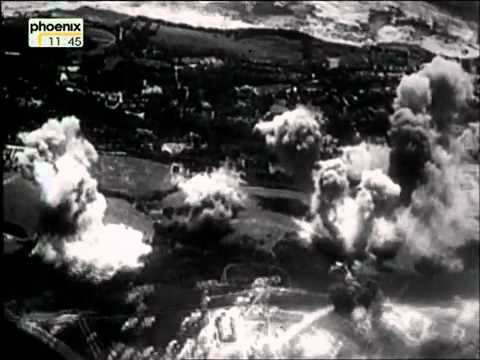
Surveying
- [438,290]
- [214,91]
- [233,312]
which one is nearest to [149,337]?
[233,312]

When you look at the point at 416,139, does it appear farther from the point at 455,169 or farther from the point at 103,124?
the point at 103,124

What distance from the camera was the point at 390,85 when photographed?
5566cm

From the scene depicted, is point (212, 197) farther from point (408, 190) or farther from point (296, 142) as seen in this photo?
point (408, 190)

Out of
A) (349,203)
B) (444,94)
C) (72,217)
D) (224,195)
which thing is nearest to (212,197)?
(224,195)

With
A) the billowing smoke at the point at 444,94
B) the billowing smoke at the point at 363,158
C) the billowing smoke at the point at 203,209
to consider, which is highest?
the billowing smoke at the point at 444,94

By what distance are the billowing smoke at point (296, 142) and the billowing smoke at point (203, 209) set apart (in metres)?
3.91

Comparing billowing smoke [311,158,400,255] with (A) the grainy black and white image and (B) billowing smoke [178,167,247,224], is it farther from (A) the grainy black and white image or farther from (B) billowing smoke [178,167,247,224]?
(B) billowing smoke [178,167,247,224]

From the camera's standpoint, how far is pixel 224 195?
40.8 m

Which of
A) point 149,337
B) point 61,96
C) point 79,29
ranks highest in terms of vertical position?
point 79,29

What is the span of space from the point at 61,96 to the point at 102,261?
15.2m

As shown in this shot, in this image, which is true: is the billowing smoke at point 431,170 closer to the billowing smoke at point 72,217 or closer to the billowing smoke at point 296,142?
the billowing smoke at point 296,142

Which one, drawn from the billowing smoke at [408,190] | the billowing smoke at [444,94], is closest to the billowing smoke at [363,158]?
the billowing smoke at [408,190]

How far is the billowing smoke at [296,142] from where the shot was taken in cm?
4422

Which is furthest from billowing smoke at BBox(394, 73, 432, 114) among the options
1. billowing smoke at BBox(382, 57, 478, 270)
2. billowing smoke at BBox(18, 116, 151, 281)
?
billowing smoke at BBox(18, 116, 151, 281)
